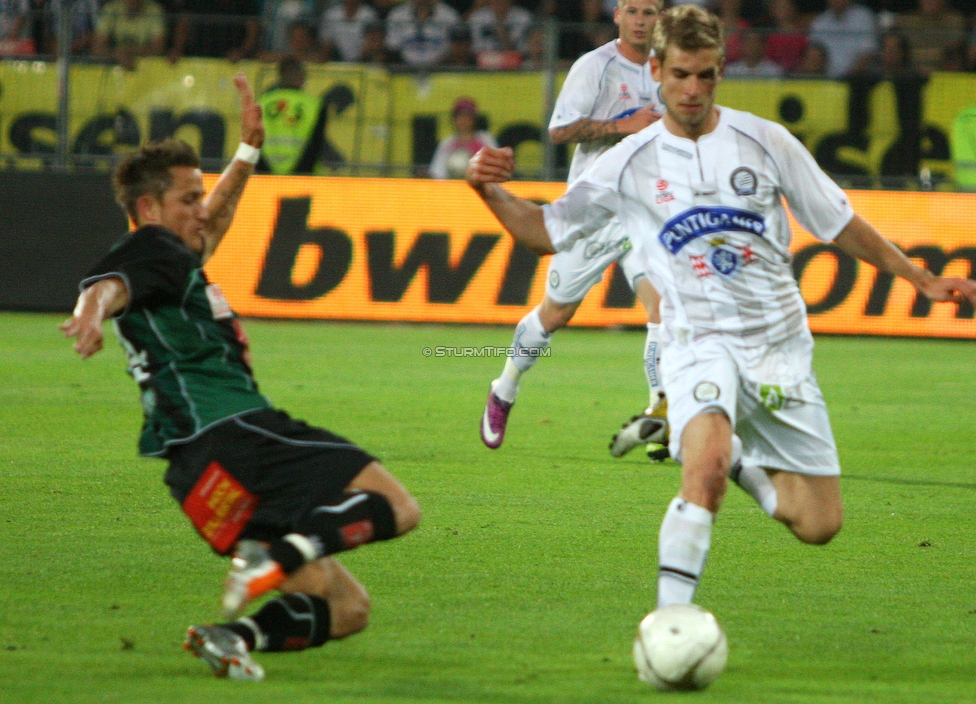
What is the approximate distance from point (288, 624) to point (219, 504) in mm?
399

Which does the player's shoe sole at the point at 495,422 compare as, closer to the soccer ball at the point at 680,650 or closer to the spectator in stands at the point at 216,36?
the soccer ball at the point at 680,650

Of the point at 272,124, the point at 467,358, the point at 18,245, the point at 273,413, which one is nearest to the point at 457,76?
the point at 272,124

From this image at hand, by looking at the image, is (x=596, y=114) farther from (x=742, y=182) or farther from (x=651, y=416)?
(x=742, y=182)

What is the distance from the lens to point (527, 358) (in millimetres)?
7910

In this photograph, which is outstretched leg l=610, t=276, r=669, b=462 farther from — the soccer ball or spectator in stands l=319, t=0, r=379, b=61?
spectator in stands l=319, t=0, r=379, b=61

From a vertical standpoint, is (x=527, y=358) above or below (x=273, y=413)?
below

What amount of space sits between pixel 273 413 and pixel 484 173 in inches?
39.4

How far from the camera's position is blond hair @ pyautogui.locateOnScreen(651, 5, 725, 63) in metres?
4.48

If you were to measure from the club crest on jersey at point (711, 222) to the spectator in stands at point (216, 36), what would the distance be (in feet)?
36.1

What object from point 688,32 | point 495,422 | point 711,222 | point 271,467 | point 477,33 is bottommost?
point 495,422

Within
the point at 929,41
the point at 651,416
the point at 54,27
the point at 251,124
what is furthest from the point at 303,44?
the point at 251,124

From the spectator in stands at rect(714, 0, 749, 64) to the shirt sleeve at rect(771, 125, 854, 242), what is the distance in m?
10.6

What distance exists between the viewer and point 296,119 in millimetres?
14695

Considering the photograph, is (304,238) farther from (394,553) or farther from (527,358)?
(394,553)
